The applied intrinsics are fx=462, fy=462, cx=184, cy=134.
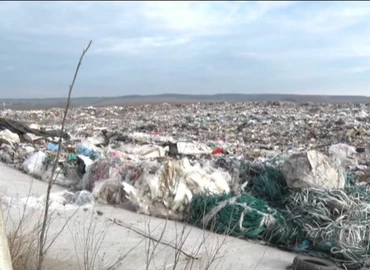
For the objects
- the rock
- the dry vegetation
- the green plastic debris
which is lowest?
the dry vegetation

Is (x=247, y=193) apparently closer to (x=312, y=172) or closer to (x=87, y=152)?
(x=312, y=172)

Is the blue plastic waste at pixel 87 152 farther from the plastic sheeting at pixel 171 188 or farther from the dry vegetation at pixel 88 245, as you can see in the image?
the dry vegetation at pixel 88 245

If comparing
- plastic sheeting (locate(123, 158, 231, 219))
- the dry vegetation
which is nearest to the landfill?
plastic sheeting (locate(123, 158, 231, 219))

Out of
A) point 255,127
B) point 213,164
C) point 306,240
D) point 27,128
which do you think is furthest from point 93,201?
point 255,127

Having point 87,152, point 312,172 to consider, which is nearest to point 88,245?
point 312,172

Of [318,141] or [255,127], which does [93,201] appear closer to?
[318,141]

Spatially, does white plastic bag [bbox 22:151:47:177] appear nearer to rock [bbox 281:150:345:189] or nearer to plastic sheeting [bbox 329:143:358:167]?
rock [bbox 281:150:345:189]

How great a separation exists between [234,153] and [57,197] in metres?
4.36

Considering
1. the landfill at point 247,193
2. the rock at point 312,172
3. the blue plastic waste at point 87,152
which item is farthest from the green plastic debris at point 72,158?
the rock at point 312,172

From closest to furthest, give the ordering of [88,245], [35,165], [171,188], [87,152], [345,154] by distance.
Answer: [88,245]
[171,188]
[35,165]
[87,152]
[345,154]

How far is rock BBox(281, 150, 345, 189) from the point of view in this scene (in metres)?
4.85

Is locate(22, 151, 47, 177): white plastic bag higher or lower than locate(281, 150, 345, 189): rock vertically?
lower

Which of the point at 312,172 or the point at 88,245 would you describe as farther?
the point at 312,172

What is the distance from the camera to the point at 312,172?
4883 millimetres
